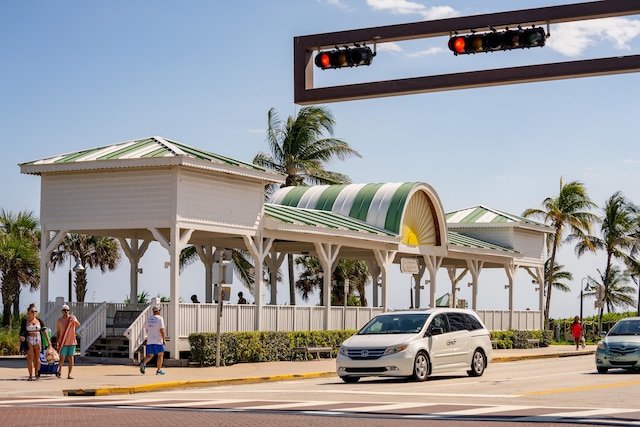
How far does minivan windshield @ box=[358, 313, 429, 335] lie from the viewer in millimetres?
24828

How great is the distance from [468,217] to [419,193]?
457 inches

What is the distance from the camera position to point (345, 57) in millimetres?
17953

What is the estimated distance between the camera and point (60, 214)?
1217 inches

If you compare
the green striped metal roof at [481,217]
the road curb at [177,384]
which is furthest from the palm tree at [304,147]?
the road curb at [177,384]

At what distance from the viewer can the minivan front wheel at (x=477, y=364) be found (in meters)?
26.2

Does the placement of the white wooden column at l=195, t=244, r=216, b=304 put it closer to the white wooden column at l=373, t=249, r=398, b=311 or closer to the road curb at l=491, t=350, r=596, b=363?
the white wooden column at l=373, t=249, r=398, b=311

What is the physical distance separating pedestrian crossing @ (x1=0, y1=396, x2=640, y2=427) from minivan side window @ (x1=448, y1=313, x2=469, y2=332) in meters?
7.65

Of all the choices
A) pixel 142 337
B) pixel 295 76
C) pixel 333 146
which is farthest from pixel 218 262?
pixel 333 146

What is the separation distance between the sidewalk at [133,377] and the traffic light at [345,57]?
26.6ft

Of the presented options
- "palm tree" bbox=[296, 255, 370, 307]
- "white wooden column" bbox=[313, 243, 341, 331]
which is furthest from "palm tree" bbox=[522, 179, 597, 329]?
"white wooden column" bbox=[313, 243, 341, 331]

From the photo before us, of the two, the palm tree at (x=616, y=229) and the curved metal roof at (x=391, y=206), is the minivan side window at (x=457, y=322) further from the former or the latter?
the palm tree at (x=616, y=229)

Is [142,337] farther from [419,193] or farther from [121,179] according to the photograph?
[419,193]

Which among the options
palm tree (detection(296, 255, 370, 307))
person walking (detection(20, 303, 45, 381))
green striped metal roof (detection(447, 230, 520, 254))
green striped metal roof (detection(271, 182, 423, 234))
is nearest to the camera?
person walking (detection(20, 303, 45, 381))

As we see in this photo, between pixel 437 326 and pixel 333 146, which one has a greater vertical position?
pixel 333 146
